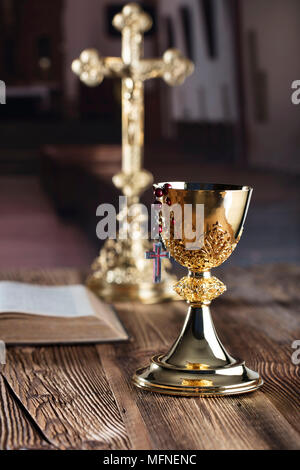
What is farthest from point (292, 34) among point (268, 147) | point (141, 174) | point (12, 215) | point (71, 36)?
point (141, 174)

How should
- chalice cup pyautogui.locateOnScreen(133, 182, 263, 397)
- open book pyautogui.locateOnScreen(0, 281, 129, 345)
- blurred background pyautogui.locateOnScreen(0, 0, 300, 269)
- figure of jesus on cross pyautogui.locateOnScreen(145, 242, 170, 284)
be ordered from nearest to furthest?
chalice cup pyautogui.locateOnScreen(133, 182, 263, 397)
figure of jesus on cross pyautogui.locateOnScreen(145, 242, 170, 284)
open book pyautogui.locateOnScreen(0, 281, 129, 345)
blurred background pyautogui.locateOnScreen(0, 0, 300, 269)

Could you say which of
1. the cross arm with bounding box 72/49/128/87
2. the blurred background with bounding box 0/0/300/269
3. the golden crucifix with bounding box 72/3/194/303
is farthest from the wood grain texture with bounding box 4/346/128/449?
the blurred background with bounding box 0/0/300/269

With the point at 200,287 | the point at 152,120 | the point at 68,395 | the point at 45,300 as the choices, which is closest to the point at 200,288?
the point at 200,287

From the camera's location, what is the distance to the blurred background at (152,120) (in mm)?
3291

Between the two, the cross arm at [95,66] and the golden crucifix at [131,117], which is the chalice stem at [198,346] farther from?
the cross arm at [95,66]

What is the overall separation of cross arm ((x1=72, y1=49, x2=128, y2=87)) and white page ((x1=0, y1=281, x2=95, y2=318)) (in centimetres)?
65

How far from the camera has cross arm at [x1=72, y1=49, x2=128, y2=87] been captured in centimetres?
216

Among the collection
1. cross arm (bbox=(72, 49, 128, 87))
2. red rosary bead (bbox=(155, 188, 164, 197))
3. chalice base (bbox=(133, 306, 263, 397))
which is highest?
cross arm (bbox=(72, 49, 128, 87))

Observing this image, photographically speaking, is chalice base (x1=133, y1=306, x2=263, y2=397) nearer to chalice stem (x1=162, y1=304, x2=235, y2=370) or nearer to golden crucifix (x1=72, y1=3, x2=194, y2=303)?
chalice stem (x1=162, y1=304, x2=235, y2=370)

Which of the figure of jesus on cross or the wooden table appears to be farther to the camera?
the figure of jesus on cross

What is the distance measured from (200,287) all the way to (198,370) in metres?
0.12

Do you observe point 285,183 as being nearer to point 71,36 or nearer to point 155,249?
point 71,36

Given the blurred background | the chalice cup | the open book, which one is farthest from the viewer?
the blurred background

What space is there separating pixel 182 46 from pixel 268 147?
0.54m
